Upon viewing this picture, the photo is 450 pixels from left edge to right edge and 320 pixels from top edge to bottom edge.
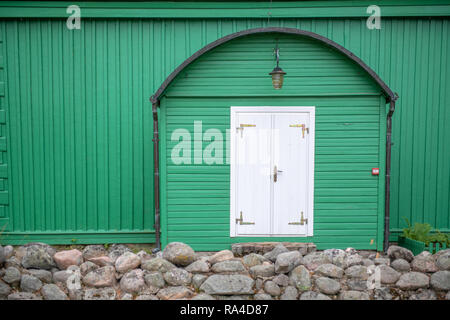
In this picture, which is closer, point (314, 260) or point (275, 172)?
point (314, 260)

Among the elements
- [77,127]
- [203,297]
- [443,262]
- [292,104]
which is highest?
[292,104]

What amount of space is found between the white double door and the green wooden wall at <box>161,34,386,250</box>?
0.13 m

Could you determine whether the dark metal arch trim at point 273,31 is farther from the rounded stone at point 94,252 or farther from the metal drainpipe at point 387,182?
the rounded stone at point 94,252

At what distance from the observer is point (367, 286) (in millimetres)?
5453

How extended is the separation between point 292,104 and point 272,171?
130 cm

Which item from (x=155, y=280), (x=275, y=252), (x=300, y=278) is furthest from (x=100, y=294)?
(x=300, y=278)

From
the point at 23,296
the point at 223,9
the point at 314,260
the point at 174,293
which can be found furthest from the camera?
the point at 223,9

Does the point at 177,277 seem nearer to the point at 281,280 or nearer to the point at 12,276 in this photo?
the point at 281,280

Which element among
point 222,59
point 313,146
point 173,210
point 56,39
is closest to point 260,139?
point 313,146

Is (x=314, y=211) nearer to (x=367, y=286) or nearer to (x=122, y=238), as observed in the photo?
(x=367, y=286)

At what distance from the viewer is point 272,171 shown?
6.66 metres

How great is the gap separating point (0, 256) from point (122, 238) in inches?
92.2

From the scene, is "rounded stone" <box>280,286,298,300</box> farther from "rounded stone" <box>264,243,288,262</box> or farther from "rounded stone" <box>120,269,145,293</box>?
"rounded stone" <box>120,269,145,293</box>

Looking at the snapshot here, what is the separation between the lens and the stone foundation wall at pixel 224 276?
17.4 feet
